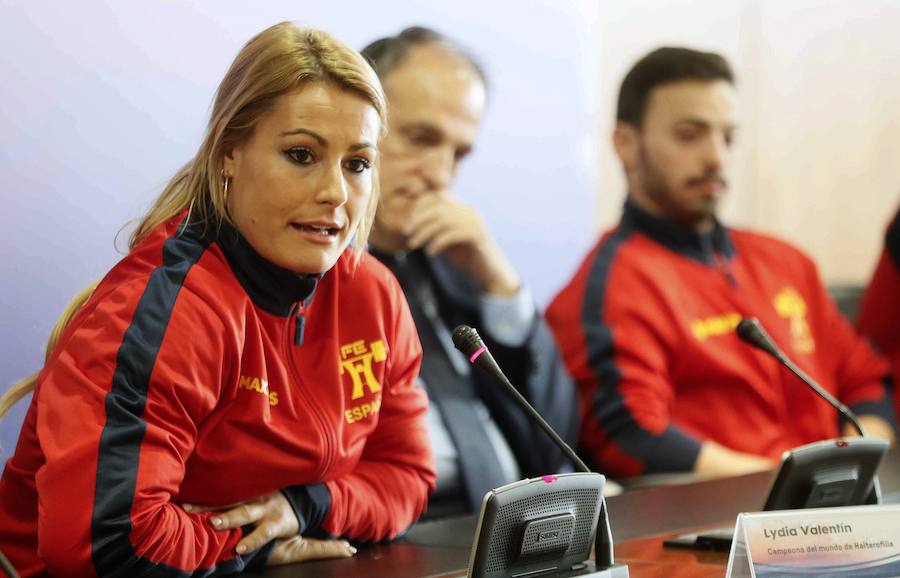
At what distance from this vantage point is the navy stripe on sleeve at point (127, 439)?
1.24 meters

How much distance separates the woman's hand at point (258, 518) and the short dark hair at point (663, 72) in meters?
1.56

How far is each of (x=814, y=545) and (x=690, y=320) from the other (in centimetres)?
132

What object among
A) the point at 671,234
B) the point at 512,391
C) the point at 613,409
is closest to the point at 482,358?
the point at 512,391

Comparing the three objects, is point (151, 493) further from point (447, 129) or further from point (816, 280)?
point (816, 280)

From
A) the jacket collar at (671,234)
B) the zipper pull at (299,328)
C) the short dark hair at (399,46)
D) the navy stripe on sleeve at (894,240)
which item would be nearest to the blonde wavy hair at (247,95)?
the zipper pull at (299,328)

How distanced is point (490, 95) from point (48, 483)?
5.16ft

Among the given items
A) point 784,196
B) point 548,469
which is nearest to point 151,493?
point 548,469

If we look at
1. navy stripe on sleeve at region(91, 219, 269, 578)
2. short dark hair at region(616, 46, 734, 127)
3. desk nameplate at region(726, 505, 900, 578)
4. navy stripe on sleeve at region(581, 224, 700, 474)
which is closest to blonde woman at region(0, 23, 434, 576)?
navy stripe on sleeve at region(91, 219, 269, 578)

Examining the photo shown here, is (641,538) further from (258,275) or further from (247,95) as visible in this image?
(247,95)

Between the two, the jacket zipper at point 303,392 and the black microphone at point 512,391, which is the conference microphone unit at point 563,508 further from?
the jacket zipper at point 303,392

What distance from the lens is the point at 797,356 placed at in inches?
104

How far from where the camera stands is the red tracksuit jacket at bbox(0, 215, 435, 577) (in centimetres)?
125

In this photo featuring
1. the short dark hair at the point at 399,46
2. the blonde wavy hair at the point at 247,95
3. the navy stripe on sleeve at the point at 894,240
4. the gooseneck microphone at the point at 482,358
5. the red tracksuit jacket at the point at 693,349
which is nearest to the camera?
the gooseneck microphone at the point at 482,358

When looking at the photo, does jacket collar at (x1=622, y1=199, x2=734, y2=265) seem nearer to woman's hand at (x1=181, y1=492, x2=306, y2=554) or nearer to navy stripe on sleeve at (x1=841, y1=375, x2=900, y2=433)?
navy stripe on sleeve at (x1=841, y1=375, x2=900, y2=433)
